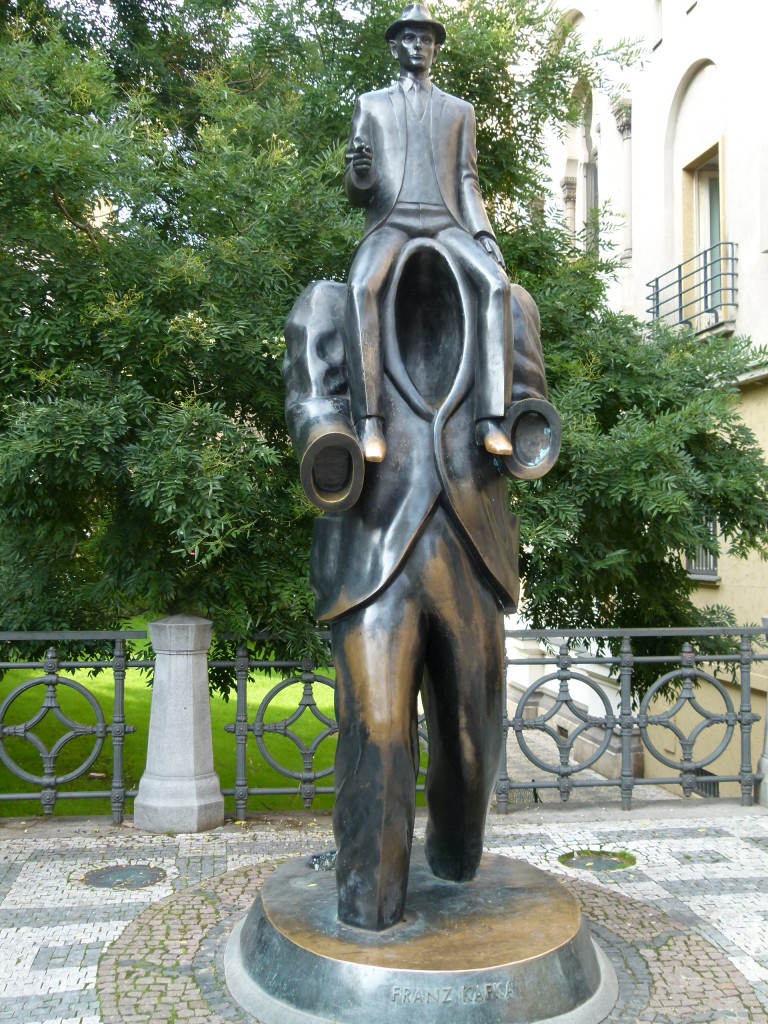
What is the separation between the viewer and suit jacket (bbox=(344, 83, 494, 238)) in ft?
13.7

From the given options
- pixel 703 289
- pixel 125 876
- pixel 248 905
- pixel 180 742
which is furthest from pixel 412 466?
pixel 703 289

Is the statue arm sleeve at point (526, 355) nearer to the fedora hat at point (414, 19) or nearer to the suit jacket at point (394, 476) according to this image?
the suit jacket at point (394, 476)

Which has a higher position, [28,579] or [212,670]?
[28,579]

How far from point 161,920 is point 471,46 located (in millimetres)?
7282

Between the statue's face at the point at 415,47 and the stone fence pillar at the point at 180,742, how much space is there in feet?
13.0

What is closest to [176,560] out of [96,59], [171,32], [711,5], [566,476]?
[566,476]

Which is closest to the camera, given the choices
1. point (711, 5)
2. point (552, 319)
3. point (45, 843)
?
point (45, 843)

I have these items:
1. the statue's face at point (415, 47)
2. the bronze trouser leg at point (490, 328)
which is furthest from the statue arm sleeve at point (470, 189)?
the statue's face at point (415, 47)

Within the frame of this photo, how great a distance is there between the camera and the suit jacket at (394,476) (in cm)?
385

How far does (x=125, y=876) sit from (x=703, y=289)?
12.3 metres

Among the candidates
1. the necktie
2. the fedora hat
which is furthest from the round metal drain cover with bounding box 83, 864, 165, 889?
the fedora hat

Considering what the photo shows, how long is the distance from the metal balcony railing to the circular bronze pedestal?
985 cm

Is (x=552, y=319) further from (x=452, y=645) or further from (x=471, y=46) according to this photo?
(x=452, y=645)

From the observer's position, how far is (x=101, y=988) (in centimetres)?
407
